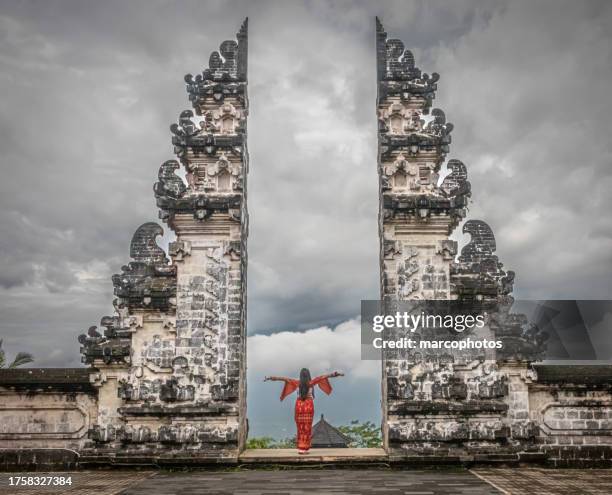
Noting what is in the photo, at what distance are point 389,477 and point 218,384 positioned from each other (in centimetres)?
431

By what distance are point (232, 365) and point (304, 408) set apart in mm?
1953

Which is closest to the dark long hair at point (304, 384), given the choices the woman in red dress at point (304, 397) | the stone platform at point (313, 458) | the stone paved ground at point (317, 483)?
the woman in red dress at point (304, 397)

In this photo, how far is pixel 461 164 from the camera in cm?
1562

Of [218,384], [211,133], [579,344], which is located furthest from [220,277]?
[579,344]

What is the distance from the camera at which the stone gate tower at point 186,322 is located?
558 inches

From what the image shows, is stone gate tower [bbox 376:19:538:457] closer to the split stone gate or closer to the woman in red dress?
the split stone gate

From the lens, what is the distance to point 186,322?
14.7 m

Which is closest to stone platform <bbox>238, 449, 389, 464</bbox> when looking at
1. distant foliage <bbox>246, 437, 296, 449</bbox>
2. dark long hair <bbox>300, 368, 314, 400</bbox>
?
dark long hair <bbox>300, 368, 314, 400</bbox>

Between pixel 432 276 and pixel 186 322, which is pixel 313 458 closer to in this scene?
pixel 186 322

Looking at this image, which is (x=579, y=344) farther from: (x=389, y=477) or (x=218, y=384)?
(x=218, y=384)

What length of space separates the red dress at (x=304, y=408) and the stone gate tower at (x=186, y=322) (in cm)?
115

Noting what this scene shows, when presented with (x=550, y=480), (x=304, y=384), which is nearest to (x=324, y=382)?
(x=304, y=384)

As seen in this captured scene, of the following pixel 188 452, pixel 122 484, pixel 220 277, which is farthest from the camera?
pixel 220 277

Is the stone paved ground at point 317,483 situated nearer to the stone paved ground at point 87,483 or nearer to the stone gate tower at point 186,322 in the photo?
the stone paved ground at point 87,483
